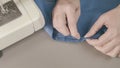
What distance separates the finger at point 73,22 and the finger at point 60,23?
2cm

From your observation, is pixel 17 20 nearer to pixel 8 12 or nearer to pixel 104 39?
pixel 8 12

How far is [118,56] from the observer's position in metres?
0.76

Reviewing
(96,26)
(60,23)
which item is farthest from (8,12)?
(96,26)

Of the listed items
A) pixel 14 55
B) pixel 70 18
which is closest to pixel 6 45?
pixel 14 55

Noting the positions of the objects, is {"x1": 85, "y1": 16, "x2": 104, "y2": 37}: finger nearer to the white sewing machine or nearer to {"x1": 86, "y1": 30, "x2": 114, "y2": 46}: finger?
{"x1": 86, "y1": 30, "x2": 114, "y2": 46}: finger

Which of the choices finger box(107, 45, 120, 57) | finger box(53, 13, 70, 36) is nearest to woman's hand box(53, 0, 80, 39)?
finger box(53, 13, 70, 36)

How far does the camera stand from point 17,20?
73cm

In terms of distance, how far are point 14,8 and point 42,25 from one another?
103mm

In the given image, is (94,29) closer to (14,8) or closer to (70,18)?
(70,18)

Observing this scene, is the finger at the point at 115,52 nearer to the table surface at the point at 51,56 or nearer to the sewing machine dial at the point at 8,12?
the table surface at the point at 51,56

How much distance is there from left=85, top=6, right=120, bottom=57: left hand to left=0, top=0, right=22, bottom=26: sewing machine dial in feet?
0.78

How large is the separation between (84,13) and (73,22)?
0.04m

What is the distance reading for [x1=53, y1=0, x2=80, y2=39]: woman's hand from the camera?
0.75m

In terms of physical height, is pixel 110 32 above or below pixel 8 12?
below
